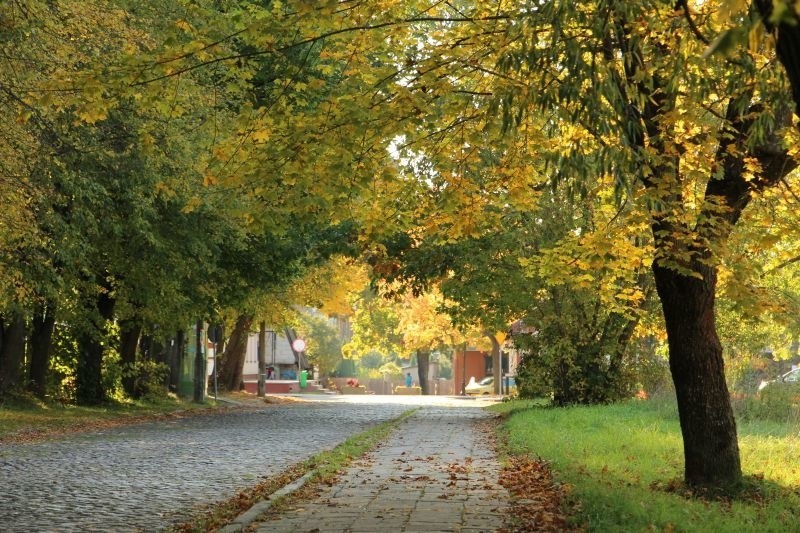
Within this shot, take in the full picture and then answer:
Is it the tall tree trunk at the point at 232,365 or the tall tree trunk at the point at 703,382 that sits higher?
the tall tree trunk at the point at 232,365

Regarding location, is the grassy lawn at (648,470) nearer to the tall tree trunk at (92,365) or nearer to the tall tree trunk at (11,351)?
the tall tree trunk at (11,351)

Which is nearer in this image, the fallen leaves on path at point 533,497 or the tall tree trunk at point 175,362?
the fallen leaves on path at point 533,497

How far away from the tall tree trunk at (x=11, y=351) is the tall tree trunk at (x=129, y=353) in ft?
15.5

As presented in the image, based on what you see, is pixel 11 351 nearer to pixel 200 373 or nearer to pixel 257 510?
pixel 200 373

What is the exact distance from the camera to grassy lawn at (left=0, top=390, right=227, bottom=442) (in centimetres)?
2319

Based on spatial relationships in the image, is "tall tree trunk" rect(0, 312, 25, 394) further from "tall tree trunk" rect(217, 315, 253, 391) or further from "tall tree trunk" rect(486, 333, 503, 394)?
"tall tree trunk" rect(486, 333, 503, 394)

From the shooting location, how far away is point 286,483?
13.6 meters

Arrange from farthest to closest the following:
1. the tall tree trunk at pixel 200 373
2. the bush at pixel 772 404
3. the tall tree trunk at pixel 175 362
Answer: the tall tree trunk at pixel 175 362 < the tall tree trunk at pixel 200 373 < the bush at pixel 772 404

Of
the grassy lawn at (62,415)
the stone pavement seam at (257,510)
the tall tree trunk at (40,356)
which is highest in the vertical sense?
the tall tree trunk at (40,356)

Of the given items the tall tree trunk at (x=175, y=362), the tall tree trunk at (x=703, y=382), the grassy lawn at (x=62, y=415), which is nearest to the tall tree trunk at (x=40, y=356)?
the grassy lawn at (x=62, y=415)

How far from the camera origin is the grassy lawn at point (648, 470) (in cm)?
989

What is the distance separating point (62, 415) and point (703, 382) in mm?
20311

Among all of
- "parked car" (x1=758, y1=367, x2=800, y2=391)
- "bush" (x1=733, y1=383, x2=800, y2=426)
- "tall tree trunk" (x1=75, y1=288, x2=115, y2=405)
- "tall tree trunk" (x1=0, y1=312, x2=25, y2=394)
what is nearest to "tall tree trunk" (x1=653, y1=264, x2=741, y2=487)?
"bush" (x1=733, y1=383, x2=800, y2=426)

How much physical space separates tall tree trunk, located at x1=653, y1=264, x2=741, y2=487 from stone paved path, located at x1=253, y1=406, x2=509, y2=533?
6.97 feet
